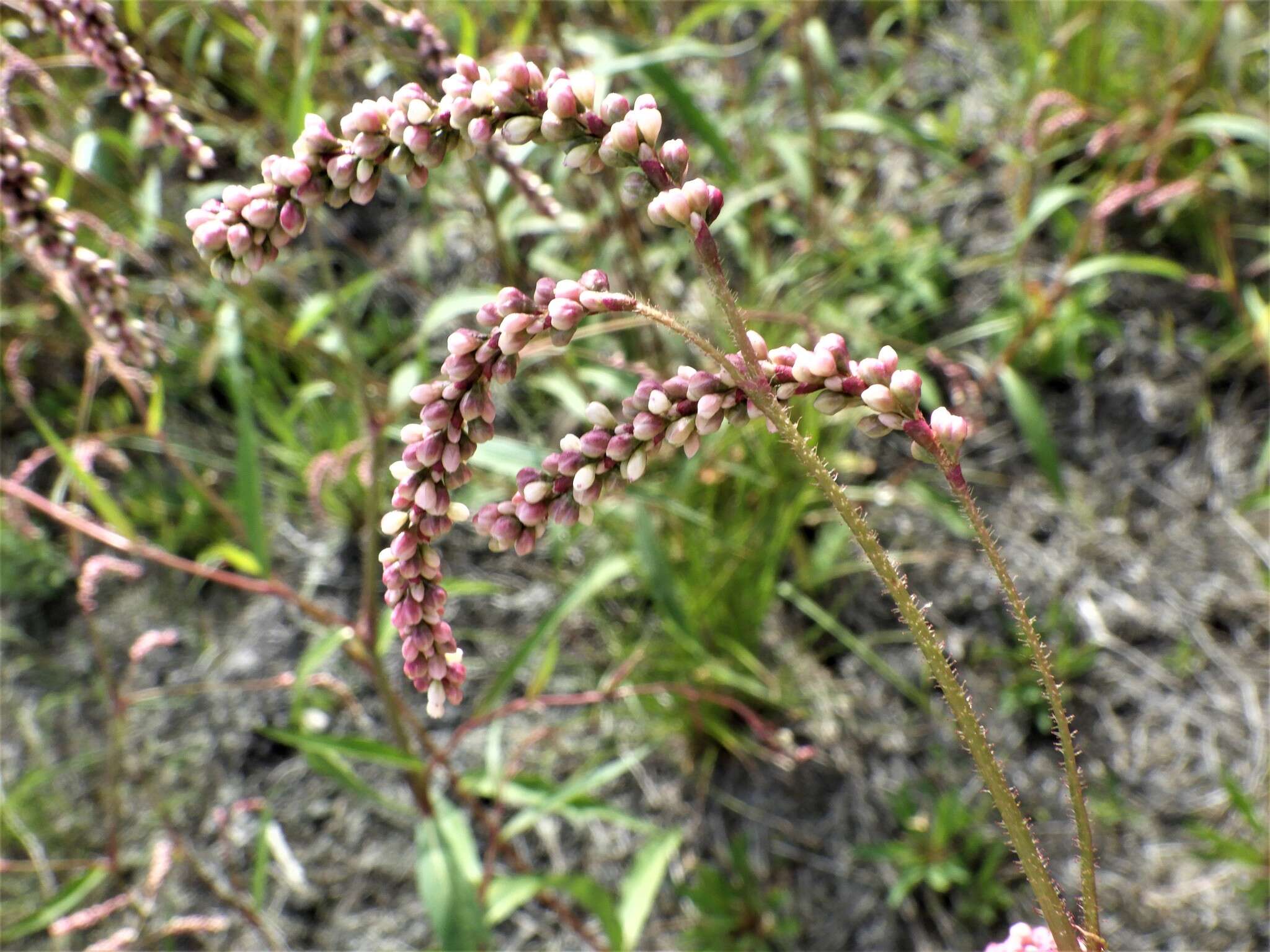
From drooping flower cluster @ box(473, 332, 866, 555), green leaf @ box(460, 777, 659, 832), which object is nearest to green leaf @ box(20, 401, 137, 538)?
green leaf @ box(460, 777, 659, 832)

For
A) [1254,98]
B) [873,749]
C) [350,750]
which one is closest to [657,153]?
[350,750]

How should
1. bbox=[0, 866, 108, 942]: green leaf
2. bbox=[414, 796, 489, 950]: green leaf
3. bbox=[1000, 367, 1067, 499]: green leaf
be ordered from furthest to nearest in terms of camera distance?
bbox=[1000, 367, 1067, 499]: green leaf, bbox=[0, 866, 108, 942]: green leaf, bbox=[414, 796, 489, 950]: green leaf

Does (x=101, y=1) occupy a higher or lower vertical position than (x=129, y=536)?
higher

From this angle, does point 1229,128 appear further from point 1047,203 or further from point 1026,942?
point 1026,942

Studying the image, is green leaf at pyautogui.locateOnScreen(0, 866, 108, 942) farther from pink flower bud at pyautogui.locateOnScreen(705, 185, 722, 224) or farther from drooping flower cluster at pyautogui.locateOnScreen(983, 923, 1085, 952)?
pink flower bud at pyautogui.locateOnScreen(705, 185, 722, 224)

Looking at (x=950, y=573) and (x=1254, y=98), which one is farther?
(x=1254, y=98)

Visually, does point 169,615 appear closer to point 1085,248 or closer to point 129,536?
point 129,536
